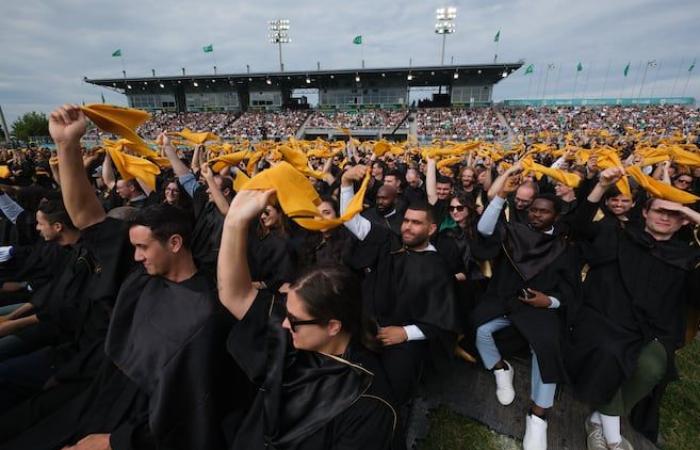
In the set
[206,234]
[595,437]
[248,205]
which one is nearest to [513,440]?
[595,437]

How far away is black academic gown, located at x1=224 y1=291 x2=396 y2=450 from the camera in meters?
1.79

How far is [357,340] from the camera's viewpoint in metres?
2.09

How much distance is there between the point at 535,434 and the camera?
3070 millimetres

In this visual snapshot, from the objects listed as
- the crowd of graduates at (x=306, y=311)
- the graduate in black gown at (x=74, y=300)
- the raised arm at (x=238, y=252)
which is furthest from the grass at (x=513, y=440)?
the graduate in black gown at (x=74, y=300)

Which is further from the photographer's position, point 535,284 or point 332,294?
point 535,284

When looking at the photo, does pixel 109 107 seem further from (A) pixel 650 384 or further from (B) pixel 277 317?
(A) pixel 650 384

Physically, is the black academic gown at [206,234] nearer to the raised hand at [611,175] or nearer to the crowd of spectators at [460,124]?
the raised hand at [611,175]

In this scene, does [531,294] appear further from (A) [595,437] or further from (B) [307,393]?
(B) [307,393]

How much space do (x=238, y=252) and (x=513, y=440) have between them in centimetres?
316

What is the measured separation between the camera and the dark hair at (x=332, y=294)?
1.86m

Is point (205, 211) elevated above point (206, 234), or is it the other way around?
point (205, 211)

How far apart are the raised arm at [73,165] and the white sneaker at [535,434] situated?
4.25m

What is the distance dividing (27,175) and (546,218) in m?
12.3

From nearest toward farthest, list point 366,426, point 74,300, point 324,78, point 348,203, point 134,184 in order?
point 366,426, point 74,300, point 348,203, point 134,184, point 324,78
